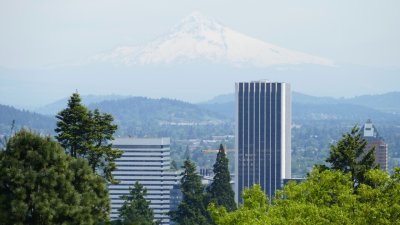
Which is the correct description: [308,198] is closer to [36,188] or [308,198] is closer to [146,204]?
[36,188]

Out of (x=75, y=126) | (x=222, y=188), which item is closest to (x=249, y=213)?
(x=75, y=126)

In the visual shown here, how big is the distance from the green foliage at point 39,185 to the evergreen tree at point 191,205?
96.5 ft

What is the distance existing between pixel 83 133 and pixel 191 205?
896 inches

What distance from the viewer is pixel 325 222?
34.0 metres

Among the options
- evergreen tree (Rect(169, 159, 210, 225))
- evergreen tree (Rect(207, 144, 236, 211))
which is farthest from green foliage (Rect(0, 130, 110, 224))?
evergreen tree (Rect(207, 144, 236, 211))

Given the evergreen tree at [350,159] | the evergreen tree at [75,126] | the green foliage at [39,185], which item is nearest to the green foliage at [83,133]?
the evergreen tree at [75,126]

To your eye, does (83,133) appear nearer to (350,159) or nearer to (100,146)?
(100,146)

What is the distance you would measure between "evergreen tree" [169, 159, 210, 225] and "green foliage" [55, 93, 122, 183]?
20185mm

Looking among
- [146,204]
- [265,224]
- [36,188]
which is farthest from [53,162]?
[146,204]


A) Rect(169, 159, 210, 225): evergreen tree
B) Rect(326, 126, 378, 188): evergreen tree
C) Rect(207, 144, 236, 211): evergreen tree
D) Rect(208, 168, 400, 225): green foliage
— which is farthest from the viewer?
Rect(207, 144, 236, 211): evergreen tree

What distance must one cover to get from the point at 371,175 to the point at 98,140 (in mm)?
15413

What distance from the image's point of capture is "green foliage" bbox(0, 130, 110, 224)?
3791cm

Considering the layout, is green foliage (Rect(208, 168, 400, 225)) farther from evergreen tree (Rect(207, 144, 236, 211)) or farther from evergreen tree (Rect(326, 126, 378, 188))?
evergreen tree (Rect(207, 144, 236, 211))

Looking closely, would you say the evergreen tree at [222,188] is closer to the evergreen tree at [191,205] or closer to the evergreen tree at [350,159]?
the evergreen tree at [191,205]
